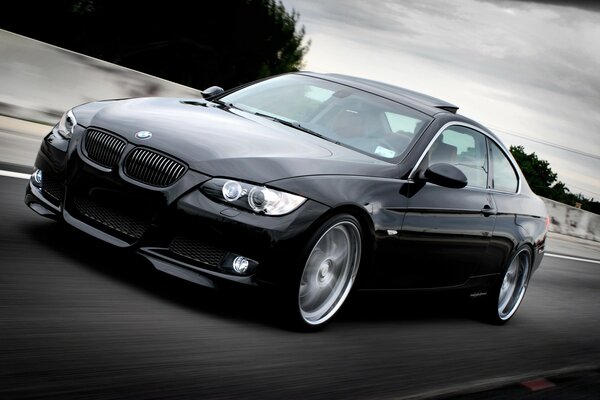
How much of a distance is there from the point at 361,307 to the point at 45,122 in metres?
5.73

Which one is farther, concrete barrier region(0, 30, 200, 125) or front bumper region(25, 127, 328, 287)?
concrete barrier region(0, 30, 200, 125)

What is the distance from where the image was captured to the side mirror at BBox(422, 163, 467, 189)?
5734mm

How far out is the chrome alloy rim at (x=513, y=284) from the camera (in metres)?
7.55

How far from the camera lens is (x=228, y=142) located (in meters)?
4.98

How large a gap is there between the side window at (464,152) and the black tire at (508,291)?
947 mm

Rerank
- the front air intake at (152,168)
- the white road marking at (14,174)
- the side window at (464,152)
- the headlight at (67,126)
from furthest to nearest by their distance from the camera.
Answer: the white road marking at (14,174)
the side window at (464,152)
the headlight at (67,126)
the front air intake at (152,168)

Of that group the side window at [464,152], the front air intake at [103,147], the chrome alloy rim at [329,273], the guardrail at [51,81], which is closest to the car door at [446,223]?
the side window at [464,152]

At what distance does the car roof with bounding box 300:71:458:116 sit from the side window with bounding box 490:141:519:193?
619 mm

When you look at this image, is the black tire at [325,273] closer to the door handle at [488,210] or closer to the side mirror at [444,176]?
the side mirror at [444,176]

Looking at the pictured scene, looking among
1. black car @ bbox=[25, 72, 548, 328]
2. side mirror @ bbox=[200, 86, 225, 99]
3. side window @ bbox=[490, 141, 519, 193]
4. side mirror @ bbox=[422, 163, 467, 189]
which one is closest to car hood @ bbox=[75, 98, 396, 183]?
black car @ bbox=[25, 72, 548, 328]

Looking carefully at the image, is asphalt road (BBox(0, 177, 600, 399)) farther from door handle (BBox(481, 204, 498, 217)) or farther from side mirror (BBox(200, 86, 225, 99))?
side mirror (BBox(200, 86, 225, 99))

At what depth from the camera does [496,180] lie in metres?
7.13

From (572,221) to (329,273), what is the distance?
1782 cm

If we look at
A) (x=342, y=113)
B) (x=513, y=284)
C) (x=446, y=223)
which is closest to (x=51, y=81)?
(x=342, y=113)
